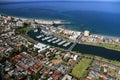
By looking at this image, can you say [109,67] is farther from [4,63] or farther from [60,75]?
[4,63]

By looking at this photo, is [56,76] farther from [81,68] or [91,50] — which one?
[91,50]

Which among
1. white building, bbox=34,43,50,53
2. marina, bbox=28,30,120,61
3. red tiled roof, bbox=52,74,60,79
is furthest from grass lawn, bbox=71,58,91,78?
white building, bbox=34,43,50,53

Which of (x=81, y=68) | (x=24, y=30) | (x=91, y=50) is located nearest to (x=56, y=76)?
(x=81, y=68)

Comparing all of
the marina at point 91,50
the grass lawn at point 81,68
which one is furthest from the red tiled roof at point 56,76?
the marina at point 91,50

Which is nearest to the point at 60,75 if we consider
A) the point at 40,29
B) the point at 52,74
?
the point at 52,74

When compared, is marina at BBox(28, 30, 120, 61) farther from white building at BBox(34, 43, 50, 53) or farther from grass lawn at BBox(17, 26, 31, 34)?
grass lawn at BBox(17, 26, 31, 34)

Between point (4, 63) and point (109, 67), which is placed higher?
point (4, 63)

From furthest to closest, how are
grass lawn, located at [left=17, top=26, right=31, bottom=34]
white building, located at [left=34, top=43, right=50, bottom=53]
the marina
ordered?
→ grass lawn, located at [left=17, top=26, right=31, bottom=34], the marina, white building, located at [left=34, top=43, right=50, bottom=53]

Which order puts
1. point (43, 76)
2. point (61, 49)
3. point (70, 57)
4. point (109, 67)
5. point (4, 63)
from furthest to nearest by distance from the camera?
point (61, 49) < point (70, 57) < point (109, 67) < point (4, 63) < point (43, 76)
